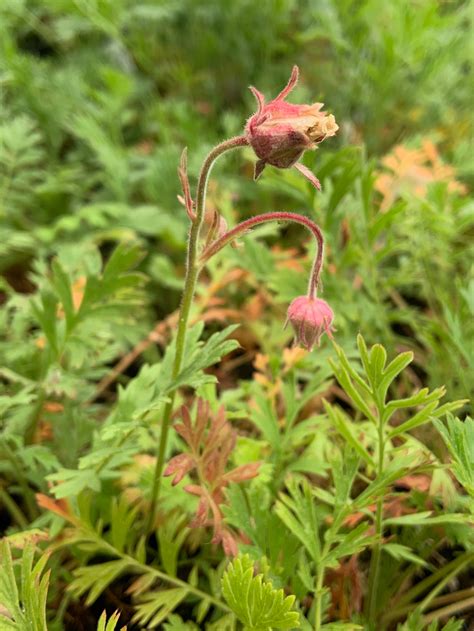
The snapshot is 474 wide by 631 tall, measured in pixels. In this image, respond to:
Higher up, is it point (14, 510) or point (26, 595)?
point (14, 510)

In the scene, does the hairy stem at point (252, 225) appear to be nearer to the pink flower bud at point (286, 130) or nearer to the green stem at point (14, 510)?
the pink flower bud at point (286, 130)

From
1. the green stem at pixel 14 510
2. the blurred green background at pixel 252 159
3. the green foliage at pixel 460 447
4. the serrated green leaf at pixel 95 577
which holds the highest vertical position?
the blurred green background at pixel 252 159

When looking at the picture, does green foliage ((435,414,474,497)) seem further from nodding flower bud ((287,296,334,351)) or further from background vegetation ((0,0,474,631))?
nodding flower bud ((287,296,334,351))

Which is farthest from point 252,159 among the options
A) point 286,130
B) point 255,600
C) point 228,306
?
point 255,600

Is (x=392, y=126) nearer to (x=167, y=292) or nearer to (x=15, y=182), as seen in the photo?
(x=167, y=292)

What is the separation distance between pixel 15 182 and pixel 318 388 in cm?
94

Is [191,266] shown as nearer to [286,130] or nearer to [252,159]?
[286,130]

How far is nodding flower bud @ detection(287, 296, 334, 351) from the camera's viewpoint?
85 cm

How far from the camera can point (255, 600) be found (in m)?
0.68

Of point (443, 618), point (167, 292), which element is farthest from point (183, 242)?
point (443, 618)

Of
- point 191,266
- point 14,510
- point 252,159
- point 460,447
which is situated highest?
point 252,159

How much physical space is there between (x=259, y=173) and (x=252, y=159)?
2.59 feet

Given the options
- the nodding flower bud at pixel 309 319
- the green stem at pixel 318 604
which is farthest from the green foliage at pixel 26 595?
the nodding flower bud at pixel 309 319

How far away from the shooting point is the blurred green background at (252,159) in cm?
121
